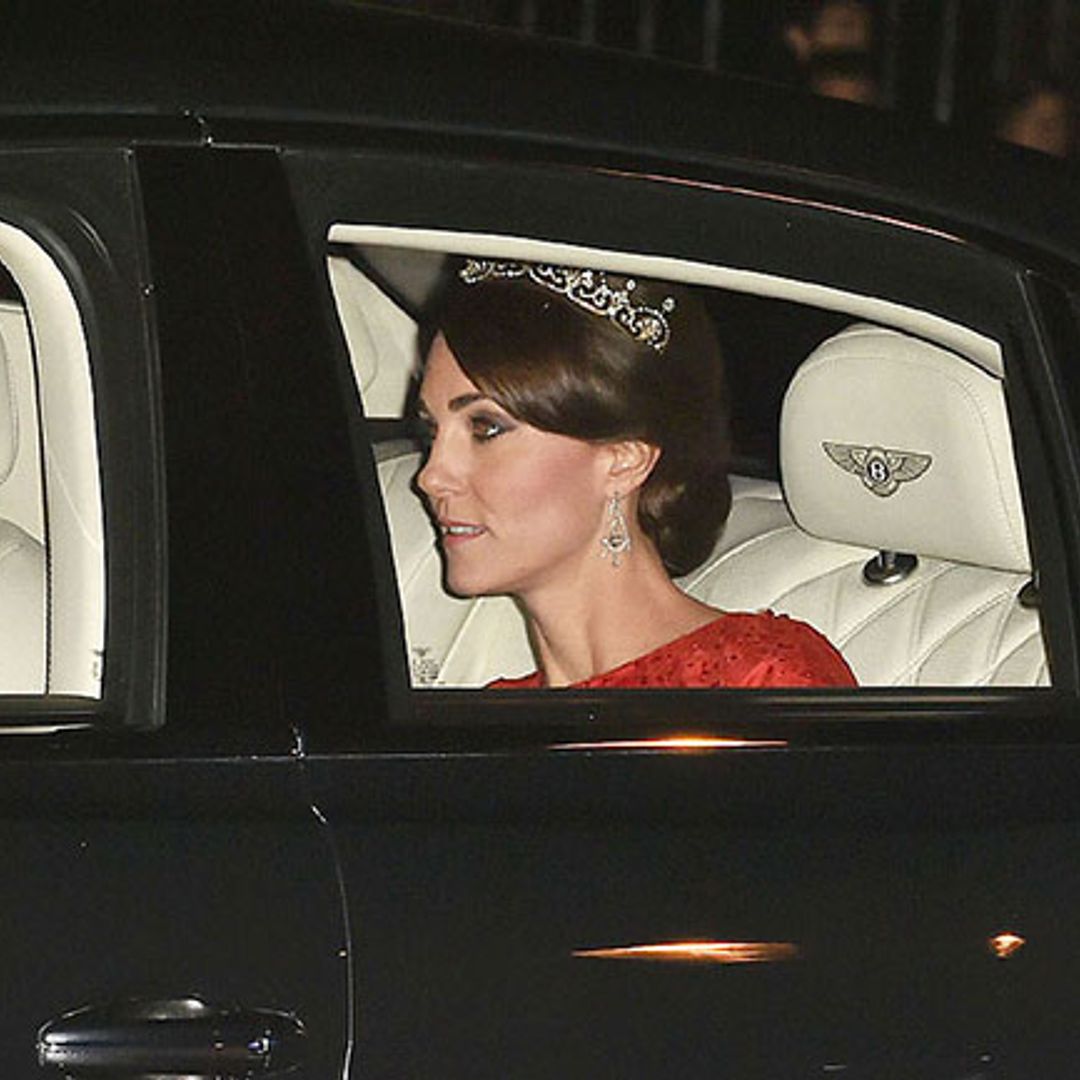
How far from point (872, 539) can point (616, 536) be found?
0.85ft

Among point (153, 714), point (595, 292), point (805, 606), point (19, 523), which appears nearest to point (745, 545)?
point (805, 606)

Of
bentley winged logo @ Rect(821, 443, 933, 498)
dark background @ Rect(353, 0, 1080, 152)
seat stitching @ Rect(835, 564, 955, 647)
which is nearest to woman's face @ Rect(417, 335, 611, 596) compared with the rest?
bentley winged logo @ Rect(821, 443, 933, 498)

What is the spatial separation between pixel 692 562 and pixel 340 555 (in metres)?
1.08

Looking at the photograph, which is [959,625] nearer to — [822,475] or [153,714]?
[822,475]

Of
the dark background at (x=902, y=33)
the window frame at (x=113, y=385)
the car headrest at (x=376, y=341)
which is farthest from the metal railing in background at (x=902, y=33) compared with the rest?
the window frame at (x=113, y=385)

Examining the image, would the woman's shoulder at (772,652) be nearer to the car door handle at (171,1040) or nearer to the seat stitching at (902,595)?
the seat stitching at (902,595)

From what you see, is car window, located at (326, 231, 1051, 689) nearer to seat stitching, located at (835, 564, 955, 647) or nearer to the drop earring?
seat stitching, located at (835, 564, 955, 647)

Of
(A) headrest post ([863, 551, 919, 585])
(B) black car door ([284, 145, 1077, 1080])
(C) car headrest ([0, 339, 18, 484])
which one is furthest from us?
(A) headrest post ([863, 551, 919, 585])

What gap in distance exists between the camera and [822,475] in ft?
10.1

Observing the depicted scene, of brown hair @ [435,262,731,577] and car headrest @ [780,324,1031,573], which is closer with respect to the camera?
car headrest @ [780,324,1031,573]

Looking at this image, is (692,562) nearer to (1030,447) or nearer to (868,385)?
(868,385)

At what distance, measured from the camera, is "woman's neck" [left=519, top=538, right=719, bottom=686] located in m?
3.18

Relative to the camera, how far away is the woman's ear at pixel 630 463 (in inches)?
123

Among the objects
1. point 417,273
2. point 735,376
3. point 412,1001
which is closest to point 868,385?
point 735,376
